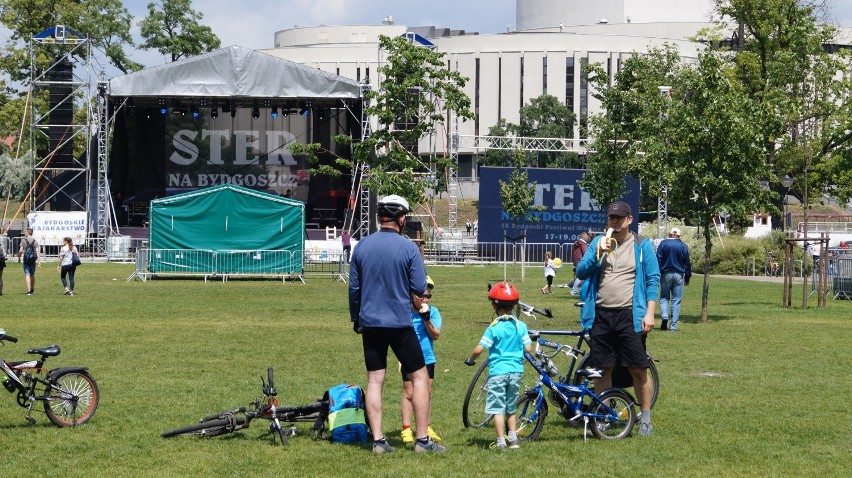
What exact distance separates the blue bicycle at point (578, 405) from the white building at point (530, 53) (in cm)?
10606

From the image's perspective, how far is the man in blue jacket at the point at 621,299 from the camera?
31.0 ft

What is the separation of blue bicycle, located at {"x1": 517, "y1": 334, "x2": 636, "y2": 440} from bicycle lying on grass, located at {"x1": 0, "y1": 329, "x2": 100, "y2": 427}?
3.62m

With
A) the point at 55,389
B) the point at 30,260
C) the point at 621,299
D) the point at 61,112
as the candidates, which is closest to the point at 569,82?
the point at 61,112

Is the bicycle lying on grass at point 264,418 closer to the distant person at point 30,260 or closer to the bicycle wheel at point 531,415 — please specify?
the bicycle wheel at point 531,415

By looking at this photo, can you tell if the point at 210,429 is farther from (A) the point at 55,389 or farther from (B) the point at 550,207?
(B) the point at 550,207

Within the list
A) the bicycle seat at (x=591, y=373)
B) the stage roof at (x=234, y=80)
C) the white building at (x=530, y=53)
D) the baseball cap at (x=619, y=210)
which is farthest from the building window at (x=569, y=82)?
the bicycle seat at (x=591, y=373)

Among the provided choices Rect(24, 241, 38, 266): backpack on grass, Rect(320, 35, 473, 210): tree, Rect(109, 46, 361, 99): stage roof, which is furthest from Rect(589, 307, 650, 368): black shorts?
Rect(109, 46, 361, 99): stage roof

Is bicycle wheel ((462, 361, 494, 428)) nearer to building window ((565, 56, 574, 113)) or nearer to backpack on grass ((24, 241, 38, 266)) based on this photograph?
backpack on grass ((24, 241, 38, 266))

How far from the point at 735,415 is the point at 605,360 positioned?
6.38 feet

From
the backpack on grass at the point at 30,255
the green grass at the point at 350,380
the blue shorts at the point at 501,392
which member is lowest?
the green grass at the point at 350,380

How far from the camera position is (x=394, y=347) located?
8773 millimetres

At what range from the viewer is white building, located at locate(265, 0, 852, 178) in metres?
121

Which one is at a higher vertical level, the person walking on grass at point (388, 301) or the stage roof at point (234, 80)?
the stage roof at point (234, 80)

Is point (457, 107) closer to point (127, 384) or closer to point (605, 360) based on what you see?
point (127, 384)
